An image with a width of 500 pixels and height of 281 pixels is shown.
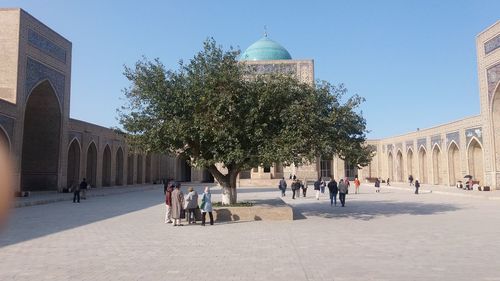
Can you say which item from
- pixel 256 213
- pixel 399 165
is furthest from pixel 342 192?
pixel 399 165

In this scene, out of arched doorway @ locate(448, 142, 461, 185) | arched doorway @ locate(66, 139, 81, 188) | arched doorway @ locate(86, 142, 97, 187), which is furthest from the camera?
arched doorway @ locate(448, 142, 461, 185)

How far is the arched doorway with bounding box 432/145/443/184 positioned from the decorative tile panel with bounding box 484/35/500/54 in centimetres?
1310

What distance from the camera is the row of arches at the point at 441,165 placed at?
31578 mm

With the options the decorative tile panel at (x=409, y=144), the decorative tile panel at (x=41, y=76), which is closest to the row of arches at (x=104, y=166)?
the decorative tile panel at (x=41, y=76)

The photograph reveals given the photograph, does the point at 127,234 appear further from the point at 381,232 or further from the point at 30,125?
the point at 30,125

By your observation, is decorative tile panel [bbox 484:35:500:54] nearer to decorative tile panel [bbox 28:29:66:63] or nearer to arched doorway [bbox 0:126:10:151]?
decorative tile panel [bbox 28:29:66:63]

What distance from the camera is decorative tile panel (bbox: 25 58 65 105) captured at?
72.0ft

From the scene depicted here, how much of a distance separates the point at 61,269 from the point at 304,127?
7.83m

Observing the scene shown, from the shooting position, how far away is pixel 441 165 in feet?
121

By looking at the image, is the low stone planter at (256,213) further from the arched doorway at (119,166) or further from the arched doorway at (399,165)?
the arched doorway at (399,165)

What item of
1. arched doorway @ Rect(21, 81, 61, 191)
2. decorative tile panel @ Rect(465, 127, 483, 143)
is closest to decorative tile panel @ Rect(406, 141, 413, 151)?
decorative tile panel @ Rect(465, 127, 483, 143)

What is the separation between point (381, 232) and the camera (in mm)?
9742

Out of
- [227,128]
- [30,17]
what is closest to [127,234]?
[227,128]

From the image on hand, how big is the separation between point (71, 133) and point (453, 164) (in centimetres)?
2939
